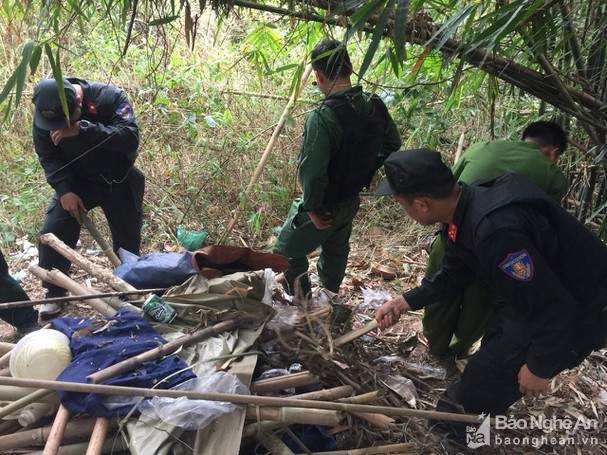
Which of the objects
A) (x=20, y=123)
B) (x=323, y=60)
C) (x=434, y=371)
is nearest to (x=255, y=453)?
(x=434, y=371)

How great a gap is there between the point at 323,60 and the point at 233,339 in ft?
5.00

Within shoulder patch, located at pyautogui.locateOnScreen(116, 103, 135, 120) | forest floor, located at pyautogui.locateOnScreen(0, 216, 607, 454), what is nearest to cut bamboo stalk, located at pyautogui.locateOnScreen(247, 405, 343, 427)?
forest floor, located at pyautogui.locateOnScreen(0, 216, 607, 454)

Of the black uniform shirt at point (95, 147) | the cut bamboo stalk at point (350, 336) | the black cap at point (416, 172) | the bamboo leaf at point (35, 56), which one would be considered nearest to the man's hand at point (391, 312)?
the cut bamboo stalk at point (350, 336)

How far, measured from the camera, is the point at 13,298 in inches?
115

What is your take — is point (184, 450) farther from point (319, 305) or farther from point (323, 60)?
point (323, 60)

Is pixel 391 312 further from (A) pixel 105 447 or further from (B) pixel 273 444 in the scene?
(A) pixel 105 447

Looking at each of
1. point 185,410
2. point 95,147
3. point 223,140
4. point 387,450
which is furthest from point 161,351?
point 223,140

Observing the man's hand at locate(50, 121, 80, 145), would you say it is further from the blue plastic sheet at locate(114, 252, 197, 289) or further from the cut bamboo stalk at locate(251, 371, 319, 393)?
the cut bamboo stalk at locate(251, 371, 319, 393)

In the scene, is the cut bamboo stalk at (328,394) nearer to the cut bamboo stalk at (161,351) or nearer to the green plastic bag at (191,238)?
the cut bamboo stalk at (161,351)

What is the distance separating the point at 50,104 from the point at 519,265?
8.72ft

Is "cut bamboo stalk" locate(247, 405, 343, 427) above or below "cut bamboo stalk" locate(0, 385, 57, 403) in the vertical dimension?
below

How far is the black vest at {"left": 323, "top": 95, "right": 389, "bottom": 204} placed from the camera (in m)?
2.69

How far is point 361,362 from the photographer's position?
243cm

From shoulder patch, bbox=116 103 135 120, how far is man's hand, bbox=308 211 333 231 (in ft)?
4.66
